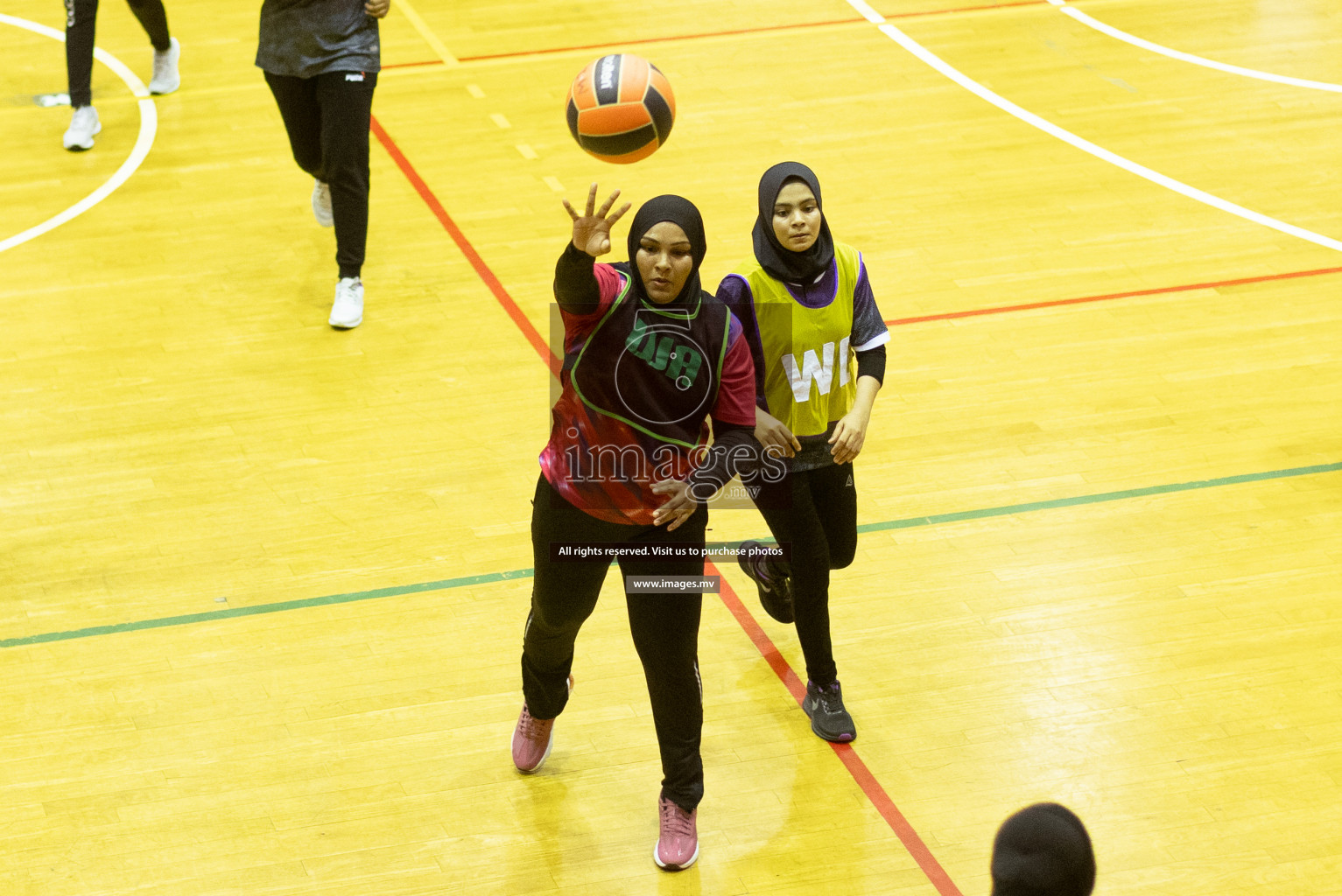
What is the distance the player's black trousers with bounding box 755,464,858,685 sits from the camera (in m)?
4.23

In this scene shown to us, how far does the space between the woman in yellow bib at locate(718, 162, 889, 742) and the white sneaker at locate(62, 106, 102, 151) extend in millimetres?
5471

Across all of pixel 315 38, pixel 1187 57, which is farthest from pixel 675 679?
pixel 1187 57

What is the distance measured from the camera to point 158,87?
887cm

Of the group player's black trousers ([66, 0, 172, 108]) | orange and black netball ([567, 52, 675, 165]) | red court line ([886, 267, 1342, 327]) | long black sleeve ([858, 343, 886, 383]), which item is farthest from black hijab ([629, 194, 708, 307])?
player's black trousers ([66, 0, 172, 108])

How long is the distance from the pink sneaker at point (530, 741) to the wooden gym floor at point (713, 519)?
6 centimetres

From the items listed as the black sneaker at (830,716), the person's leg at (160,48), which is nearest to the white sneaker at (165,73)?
the person's leg at (160,48)

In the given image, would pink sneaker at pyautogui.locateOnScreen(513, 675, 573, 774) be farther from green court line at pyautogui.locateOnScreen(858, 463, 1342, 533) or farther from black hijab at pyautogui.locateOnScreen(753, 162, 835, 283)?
green court line at pyautogui.locateOnScreen(858, 463, 1342, 533)

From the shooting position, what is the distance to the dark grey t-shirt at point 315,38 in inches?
244

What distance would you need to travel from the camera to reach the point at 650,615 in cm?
373

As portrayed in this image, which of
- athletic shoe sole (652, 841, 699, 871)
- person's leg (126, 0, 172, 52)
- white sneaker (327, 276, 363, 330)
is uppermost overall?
athletic shoe sole (652, 841, 699, 871)

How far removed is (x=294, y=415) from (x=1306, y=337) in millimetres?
4626

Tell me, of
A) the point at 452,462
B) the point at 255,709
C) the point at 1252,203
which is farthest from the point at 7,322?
the point at 1252,203

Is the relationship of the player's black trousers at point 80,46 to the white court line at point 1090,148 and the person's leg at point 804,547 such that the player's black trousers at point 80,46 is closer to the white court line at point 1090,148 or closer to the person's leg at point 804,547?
the white court line at point 1090,148

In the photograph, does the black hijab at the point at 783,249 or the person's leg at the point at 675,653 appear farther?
the black hijab at the point at 783,249
